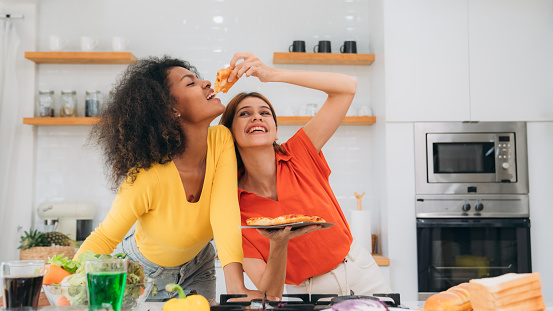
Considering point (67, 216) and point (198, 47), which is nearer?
point (67, 216)

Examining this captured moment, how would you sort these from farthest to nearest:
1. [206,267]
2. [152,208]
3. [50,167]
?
[50,167]
[206,267]
[152,208]

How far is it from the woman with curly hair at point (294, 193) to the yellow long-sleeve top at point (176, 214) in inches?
5.2

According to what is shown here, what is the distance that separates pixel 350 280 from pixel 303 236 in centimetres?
28

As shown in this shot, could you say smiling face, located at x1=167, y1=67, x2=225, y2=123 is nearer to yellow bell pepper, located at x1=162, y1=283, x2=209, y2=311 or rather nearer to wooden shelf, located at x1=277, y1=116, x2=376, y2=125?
yellow bell pepper, located at x1=162, y1=283, x2=209, y2=311

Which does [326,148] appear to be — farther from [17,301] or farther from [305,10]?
[17,301]

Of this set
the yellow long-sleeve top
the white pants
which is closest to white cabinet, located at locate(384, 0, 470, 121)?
the white pants

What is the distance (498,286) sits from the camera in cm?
118

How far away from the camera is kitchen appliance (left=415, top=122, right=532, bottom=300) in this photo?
11.7 ft

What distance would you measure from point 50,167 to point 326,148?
2.18 metres

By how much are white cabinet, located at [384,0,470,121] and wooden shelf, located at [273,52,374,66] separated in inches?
10.0

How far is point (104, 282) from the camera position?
1.18 m

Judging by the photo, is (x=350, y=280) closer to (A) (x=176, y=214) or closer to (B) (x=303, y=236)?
(B) (x=303, y=236)

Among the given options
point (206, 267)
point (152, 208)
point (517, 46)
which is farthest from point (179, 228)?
point (517, 46)

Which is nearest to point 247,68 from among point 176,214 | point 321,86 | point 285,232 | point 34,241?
point 321,86
